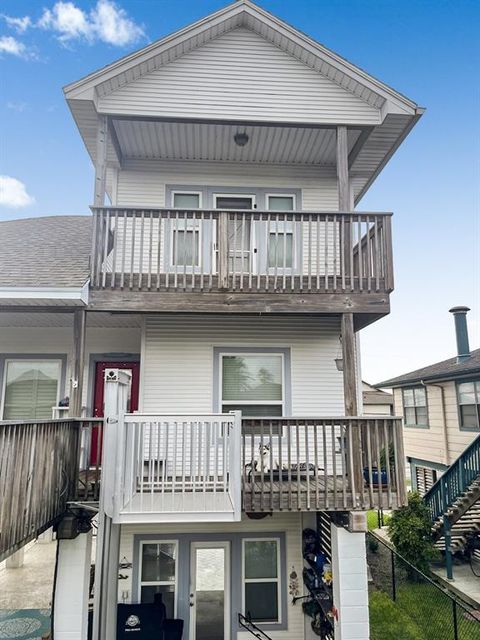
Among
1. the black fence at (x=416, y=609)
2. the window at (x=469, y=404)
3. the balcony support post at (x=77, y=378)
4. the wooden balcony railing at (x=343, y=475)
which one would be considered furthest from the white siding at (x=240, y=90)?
the window at (x=469, y=404)

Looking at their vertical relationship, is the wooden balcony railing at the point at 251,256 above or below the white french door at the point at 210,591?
above

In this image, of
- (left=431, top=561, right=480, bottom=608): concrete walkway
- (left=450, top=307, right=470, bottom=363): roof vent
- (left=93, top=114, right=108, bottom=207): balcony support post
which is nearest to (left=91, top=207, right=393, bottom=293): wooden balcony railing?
(left=93, top=114, right=108, bottom=207): balcony support post

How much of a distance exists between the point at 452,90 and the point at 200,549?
23230mm

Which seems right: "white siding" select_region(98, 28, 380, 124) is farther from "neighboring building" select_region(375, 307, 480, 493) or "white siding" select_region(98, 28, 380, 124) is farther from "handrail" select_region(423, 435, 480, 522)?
"neighboring building" select_region(375, 307, 480, 493)

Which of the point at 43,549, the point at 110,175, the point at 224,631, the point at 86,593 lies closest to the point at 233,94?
the point at 110,175

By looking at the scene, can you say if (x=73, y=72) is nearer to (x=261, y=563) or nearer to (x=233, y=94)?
(x=233, y=94)

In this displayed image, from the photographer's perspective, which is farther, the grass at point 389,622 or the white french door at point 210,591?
the grass at point 389,622

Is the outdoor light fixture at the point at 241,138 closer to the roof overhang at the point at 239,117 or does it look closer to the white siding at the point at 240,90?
the roof overhang at the point at 239,117

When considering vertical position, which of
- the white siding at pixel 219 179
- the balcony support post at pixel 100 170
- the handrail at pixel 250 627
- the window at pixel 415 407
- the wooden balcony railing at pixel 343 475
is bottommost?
the handrail at pixel 250 627

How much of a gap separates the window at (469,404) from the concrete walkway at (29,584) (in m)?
11.9

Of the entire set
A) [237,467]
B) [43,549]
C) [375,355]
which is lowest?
[43,549]

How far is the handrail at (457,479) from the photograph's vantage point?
433 inches

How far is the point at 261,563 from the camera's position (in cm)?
765

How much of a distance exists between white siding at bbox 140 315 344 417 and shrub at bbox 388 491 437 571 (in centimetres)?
492
